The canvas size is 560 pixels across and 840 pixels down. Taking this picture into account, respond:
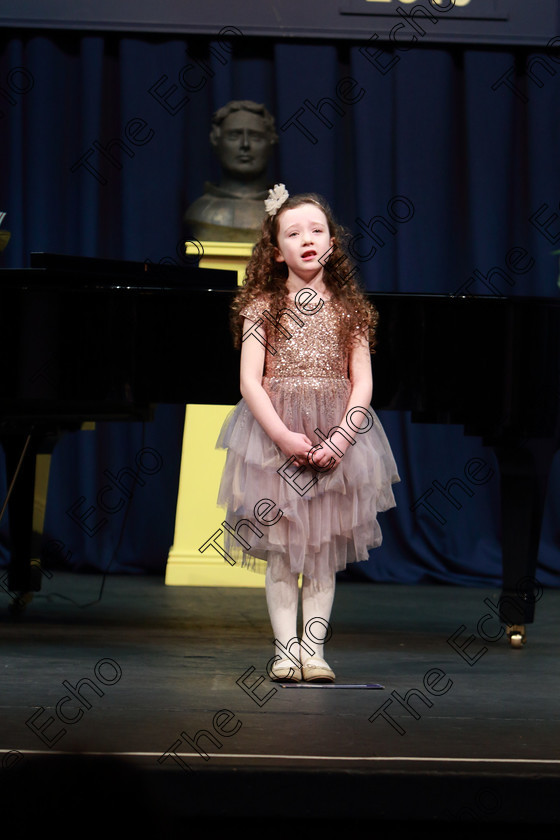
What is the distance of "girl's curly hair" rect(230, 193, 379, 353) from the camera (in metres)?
2.74

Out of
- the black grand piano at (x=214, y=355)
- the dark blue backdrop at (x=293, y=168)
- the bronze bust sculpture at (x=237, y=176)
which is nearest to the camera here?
the black grand piano at (x=214, y=355)

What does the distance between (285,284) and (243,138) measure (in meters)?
2.20

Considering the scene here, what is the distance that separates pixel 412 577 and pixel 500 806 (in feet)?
10.7

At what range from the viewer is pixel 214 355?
10.6 feet

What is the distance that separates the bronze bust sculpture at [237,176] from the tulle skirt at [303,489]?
7.05 feet

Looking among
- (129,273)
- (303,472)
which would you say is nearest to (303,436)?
(303,472)

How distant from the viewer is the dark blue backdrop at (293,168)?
5.24 meters

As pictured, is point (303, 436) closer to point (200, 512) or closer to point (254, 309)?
point (254, 309)

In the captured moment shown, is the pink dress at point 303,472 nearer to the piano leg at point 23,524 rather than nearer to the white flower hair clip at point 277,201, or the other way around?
the white flower hair clip at point 277,201

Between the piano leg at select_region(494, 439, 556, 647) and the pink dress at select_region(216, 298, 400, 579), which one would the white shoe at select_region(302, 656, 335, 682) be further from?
the piano leg at select_region(494, 439, 556, 647)

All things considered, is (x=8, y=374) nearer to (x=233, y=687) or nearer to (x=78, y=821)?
(x=233, y=687)

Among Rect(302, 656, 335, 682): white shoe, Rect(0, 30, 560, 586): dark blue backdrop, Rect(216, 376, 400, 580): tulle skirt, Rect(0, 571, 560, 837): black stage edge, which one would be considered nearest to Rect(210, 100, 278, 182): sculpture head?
Rect(0, 30, 560, 586): dark blue backdrop

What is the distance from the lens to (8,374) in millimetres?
3143

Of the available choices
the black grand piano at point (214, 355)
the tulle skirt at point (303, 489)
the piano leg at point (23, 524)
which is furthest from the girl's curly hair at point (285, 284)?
the piano leg at point (23, 524)
